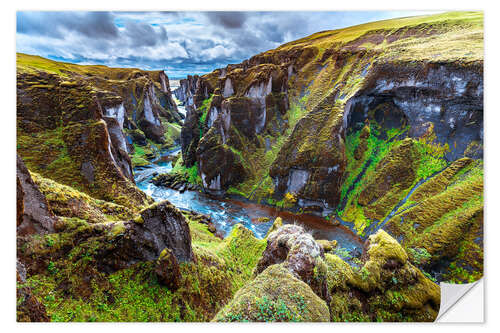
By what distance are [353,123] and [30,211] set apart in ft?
80.6

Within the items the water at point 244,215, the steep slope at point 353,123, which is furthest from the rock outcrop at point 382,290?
the water at point 244,215

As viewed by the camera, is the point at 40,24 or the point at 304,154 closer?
the point at 40,24

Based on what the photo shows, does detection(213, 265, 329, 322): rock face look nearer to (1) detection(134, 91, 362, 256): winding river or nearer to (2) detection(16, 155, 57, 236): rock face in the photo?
(2) detection(16, 155, 57, 236): rock face

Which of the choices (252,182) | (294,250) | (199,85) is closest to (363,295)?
(294,250)

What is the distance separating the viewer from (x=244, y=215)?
2112 centimetres

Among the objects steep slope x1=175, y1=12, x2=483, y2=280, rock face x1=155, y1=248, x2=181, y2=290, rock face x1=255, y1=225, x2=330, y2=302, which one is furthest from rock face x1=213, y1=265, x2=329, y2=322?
steep slope x1=175, y1=12, x2=483, y2=280

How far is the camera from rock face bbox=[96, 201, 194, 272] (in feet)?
15.7

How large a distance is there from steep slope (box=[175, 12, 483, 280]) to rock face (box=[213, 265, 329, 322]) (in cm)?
821

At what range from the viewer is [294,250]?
5.35 metres

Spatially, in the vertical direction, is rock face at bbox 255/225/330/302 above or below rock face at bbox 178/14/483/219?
below

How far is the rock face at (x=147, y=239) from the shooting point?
480 cm
